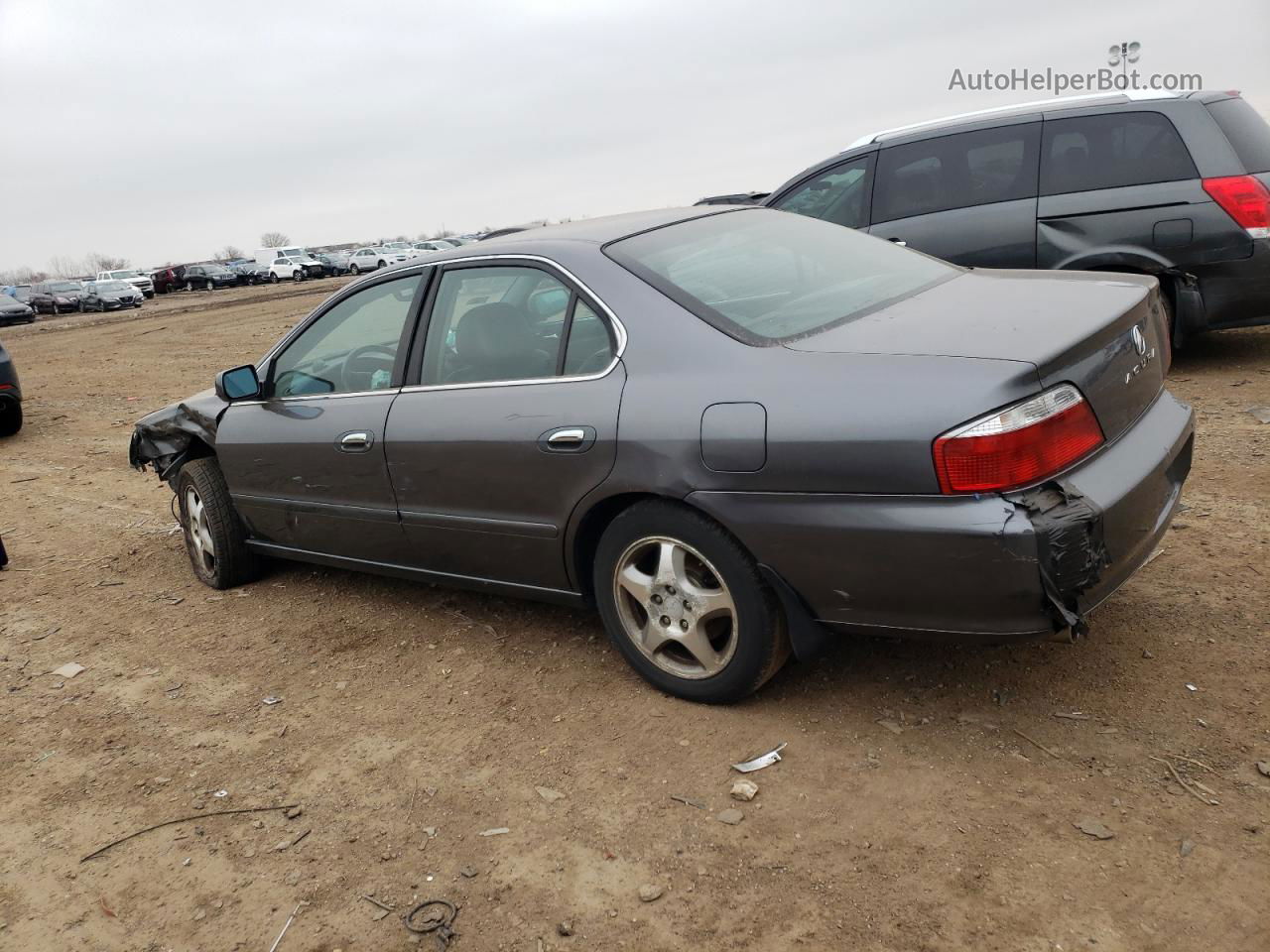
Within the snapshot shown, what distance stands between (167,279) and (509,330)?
177ft

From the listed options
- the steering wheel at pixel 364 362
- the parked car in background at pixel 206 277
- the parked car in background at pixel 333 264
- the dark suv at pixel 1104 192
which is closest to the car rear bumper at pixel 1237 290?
the dark suv at pixel 1104 192

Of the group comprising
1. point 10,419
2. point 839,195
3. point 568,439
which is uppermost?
point 839,195

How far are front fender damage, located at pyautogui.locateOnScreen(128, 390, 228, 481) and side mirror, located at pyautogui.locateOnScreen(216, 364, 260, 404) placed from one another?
1.28 ft

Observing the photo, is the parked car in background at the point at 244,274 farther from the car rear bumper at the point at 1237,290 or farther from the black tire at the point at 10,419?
the car rear bumper at the point at 1237,290

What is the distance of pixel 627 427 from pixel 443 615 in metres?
1.69

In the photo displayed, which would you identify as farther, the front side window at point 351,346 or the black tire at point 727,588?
the front side window at point 351,346

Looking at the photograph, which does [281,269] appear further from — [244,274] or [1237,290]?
[1237,290]

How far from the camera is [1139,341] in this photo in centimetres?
318

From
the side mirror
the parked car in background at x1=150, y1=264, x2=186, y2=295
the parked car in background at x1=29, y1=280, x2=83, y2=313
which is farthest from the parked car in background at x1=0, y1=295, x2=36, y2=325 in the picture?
the side mirror

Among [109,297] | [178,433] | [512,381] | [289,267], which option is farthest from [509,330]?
[289,267]

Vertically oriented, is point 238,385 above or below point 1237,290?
above

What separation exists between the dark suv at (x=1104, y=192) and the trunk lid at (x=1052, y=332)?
3628mm

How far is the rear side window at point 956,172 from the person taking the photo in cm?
725

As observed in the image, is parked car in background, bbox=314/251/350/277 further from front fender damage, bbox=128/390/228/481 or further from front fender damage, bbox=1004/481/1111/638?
front fender damage, bbox=1004/481/1111/638
